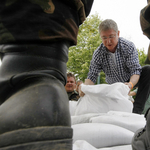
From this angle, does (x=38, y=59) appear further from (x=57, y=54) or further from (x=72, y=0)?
(x=72, y=0)

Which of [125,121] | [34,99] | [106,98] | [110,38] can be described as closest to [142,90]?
[110,38]

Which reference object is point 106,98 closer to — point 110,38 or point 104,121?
point 104,121

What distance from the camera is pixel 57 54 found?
1.83ft

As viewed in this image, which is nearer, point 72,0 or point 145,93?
point 72,0

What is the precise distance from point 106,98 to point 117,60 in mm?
829

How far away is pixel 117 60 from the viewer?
2.50 m

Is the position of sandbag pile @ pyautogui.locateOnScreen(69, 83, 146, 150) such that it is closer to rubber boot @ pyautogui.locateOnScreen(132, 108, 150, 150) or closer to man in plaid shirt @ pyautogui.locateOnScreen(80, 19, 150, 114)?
rubber boot @ pyautogui.locateOnScreen(132, 108, 150, 150)

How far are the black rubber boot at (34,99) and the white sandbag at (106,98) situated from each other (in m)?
1.23

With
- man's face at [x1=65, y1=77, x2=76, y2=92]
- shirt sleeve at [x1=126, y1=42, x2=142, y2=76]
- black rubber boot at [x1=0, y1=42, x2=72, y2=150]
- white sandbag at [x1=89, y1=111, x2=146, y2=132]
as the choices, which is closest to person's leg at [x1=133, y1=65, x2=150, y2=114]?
shirt sleeve at [x1=126, y1=42, x2=142, y2=76]

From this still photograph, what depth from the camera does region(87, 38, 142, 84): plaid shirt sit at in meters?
2.47

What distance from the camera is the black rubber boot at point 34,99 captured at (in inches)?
16.4

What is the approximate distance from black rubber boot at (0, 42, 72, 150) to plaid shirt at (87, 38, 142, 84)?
1989 mm

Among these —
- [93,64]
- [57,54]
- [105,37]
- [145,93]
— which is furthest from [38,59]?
[145,93]

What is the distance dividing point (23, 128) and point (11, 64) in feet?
0.59
